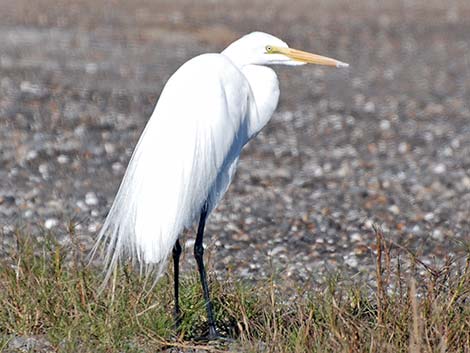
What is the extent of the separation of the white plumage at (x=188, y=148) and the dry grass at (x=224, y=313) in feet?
0.66

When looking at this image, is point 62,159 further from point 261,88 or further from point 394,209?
point 261,88

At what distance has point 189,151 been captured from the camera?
14.3ft

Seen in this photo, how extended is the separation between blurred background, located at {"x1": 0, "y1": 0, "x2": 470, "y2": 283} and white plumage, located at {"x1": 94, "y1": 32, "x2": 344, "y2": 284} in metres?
0.82

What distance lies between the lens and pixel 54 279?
15.2 feet

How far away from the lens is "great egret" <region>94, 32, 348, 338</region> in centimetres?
425

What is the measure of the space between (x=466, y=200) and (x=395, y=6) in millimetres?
14152

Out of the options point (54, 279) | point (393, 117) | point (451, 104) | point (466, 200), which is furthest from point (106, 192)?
point (451, 104)

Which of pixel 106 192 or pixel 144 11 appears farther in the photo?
pixel 144 11

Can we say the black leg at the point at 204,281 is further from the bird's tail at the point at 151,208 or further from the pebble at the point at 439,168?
the pebble at the point at 439,168

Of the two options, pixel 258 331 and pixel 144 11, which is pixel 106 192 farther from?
pixel 144 11

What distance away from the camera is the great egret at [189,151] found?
14.0 feet

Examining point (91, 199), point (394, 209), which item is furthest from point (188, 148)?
point (394, 209)

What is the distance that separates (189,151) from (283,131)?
6.45 m

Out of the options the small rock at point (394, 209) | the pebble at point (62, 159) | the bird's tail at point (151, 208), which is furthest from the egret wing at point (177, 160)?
the pebble at point (62, 159)
